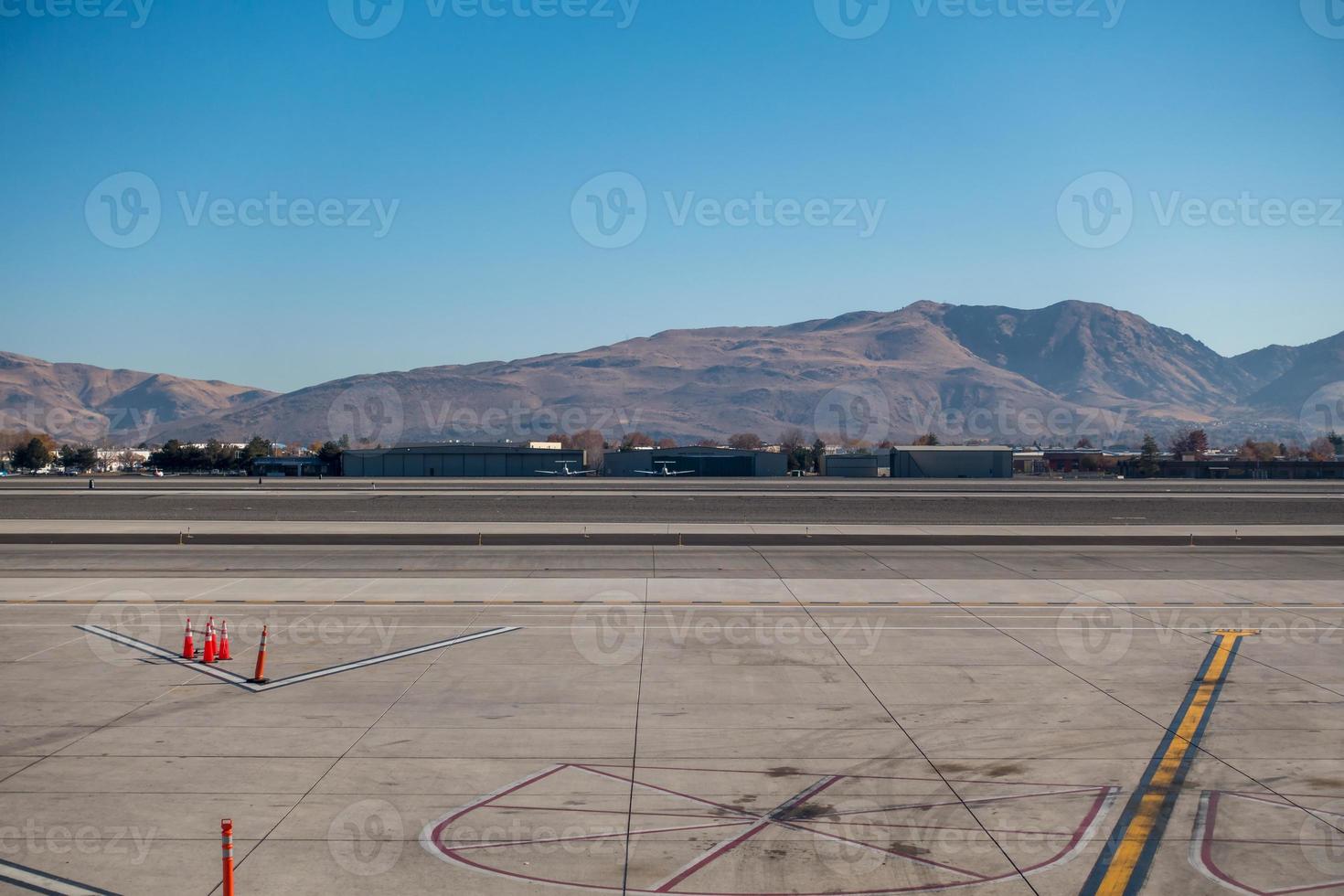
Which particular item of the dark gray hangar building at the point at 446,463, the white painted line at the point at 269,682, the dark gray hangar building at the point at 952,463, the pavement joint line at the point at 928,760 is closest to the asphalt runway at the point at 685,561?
the white painted line at the point at 269,682

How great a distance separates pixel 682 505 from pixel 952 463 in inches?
2285

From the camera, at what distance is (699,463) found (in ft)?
352

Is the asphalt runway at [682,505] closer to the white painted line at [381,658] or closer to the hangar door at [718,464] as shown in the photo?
the white painted line at [381,658]

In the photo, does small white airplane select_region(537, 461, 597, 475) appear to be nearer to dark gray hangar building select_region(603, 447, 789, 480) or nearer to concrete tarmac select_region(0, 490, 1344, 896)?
dark gray hangar building select_region(603, 447, 789, 480)

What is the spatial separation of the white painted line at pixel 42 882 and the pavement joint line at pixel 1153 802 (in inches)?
282

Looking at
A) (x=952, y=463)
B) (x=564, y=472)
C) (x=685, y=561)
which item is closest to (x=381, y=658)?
(x=685, y=561)

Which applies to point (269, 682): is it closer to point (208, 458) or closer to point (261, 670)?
point (261, 670)

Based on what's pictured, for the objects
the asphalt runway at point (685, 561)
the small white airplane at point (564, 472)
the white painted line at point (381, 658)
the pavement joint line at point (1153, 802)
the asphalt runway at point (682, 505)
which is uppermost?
the small white airplane at point (564, 472)

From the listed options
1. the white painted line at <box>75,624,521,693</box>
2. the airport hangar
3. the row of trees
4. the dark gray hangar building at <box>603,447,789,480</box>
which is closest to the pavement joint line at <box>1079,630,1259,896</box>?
the white painted line at <box>75,624,521,693</box>

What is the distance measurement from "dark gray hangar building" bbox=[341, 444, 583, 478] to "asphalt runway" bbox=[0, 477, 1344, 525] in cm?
3898

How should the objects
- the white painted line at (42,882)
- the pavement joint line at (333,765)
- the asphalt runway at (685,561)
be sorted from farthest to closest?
1. the asphalt runway at (685,561)
2. the pavement joint line at (333,765)
3. the white painted line at (42,882)

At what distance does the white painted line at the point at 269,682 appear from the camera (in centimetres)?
1270

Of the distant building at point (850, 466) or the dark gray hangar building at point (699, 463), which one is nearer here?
the distant building at point (850, 466)

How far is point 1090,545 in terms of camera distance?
94.6ft
